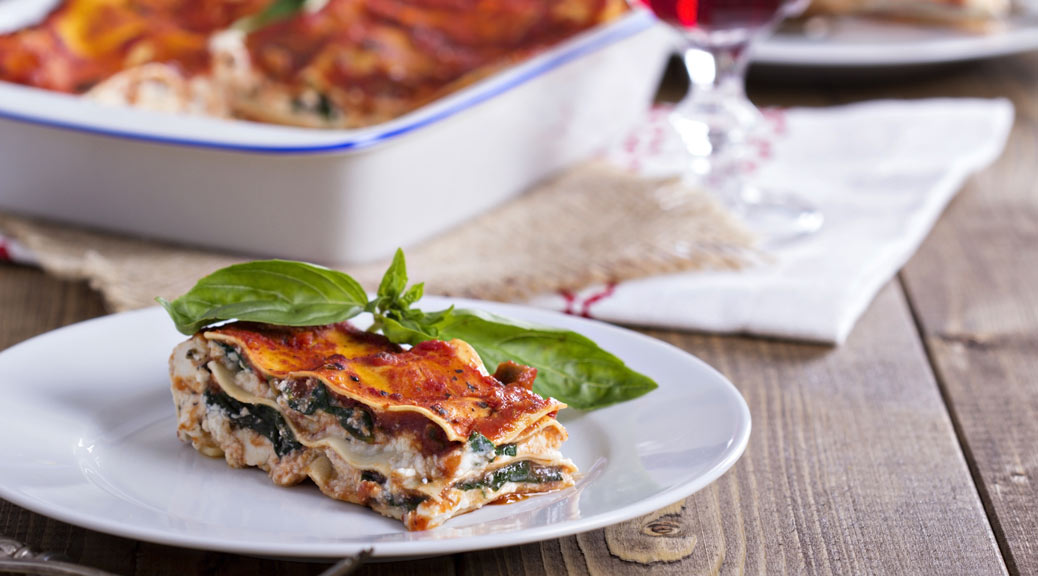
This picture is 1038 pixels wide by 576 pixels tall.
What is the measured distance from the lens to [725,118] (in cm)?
263

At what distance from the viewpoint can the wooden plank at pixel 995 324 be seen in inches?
67.4

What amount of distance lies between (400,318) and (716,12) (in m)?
1.12

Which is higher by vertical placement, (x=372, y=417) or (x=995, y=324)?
(x=372, y=417)

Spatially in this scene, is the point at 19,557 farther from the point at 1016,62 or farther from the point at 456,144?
the point at 1016,62

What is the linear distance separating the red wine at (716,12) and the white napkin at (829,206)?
0.46m

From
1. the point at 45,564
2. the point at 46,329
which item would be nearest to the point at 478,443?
the point at 45,564

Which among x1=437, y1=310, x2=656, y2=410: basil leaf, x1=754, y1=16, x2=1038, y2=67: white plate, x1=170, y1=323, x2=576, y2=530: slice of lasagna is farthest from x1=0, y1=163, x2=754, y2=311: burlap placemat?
x1=754, y1=16, x2=1038, y2=67: white plate

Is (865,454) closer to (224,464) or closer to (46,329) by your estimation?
(224,464)

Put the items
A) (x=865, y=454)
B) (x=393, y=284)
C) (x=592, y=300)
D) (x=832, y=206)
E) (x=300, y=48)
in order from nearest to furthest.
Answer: (x=393, y=284)
(x=865, y=454)
(x=592, y=300)
(x=832, y=206)
(x=300, y=48)

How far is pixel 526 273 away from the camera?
2324mm

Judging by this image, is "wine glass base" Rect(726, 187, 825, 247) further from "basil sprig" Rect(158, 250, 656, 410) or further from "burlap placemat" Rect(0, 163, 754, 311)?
"basil sprig" Rect(158, 250, 656, 410)

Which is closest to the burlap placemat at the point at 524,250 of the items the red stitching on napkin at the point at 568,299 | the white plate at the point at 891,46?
the red stitching on napkin at the point at 568,299

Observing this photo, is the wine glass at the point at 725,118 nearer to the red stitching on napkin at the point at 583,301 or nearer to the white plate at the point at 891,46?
the red stitching on napkin at the point at 583,301

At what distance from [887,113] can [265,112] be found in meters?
1.60
